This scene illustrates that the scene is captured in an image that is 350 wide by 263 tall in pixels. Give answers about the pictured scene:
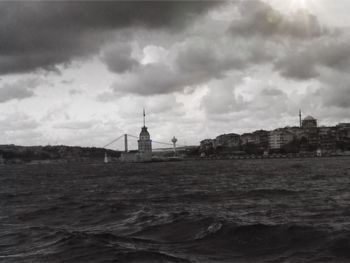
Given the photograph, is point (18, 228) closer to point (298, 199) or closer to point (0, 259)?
point (0, 259)

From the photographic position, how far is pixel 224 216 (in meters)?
28.2

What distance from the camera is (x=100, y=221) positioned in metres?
29.1

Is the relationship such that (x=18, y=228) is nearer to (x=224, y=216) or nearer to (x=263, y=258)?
(x=224, y=216)

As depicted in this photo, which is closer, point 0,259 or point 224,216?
point 0,259

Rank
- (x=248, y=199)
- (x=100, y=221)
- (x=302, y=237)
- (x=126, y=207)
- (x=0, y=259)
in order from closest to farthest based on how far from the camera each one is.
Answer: (x=0, y=259)
(x=302, y=237)
(x=100, y=221)
(x=126, y=207)
(x=248, y=199)

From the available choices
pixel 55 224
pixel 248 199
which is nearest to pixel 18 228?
pixel 55 224

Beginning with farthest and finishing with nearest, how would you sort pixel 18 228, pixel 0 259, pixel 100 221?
pixel 100 221
pixel 18 228
pixel 0 259

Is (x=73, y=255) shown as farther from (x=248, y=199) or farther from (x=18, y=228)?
(x=248, y=199)

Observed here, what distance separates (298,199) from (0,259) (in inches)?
965

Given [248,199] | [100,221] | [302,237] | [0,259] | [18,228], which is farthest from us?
[248,199]

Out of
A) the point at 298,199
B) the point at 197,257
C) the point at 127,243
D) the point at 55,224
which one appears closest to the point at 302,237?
the point at 197,257

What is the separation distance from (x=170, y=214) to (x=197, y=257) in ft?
38.8

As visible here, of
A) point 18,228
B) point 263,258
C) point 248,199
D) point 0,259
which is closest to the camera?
point 263,258

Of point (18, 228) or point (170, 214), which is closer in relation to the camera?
point (18, 228)
